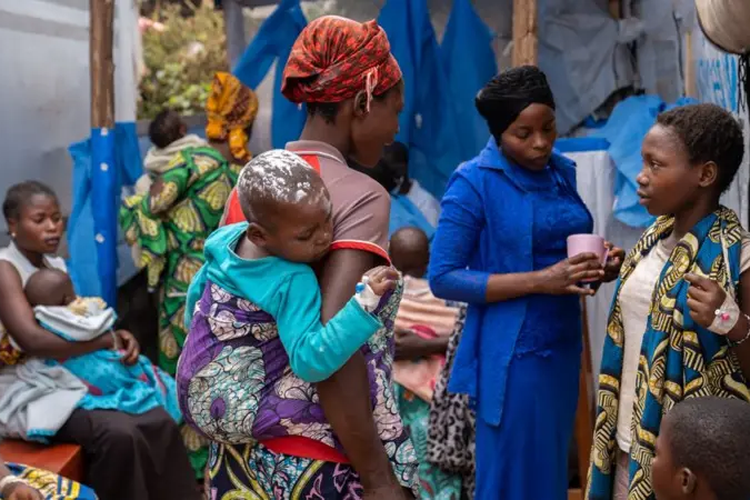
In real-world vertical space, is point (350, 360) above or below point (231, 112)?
below

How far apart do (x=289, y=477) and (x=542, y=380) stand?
1.54m

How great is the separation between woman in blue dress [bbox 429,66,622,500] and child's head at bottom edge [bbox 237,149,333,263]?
1478mm

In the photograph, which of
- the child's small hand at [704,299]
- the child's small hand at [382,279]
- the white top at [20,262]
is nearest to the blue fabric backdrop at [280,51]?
the white top at [20,262]

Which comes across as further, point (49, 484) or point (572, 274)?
point (49, 484)

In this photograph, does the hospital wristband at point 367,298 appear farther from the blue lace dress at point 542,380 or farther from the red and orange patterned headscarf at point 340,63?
the blue lace dress at point 542,380

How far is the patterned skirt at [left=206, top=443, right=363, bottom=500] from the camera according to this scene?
2107 mm

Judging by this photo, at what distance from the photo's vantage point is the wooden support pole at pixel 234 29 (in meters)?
6.57

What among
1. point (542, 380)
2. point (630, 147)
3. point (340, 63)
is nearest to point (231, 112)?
point (630, 147)

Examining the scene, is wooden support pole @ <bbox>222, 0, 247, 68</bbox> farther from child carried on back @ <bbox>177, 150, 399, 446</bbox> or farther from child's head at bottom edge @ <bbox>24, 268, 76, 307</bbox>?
child carried on back @ <bbox>177, 150, 399, 446</bbox>

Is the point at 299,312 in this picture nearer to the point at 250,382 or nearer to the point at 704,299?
the point at 250,382

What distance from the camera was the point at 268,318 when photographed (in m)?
2.07

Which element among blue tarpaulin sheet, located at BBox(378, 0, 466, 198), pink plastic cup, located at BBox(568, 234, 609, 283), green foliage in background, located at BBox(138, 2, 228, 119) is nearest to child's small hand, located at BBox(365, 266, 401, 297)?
pink plastic cup, located at BBox(568, 234, 609, 283)

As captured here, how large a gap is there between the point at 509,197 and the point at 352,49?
4.58ft

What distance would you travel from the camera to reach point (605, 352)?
2912mm
